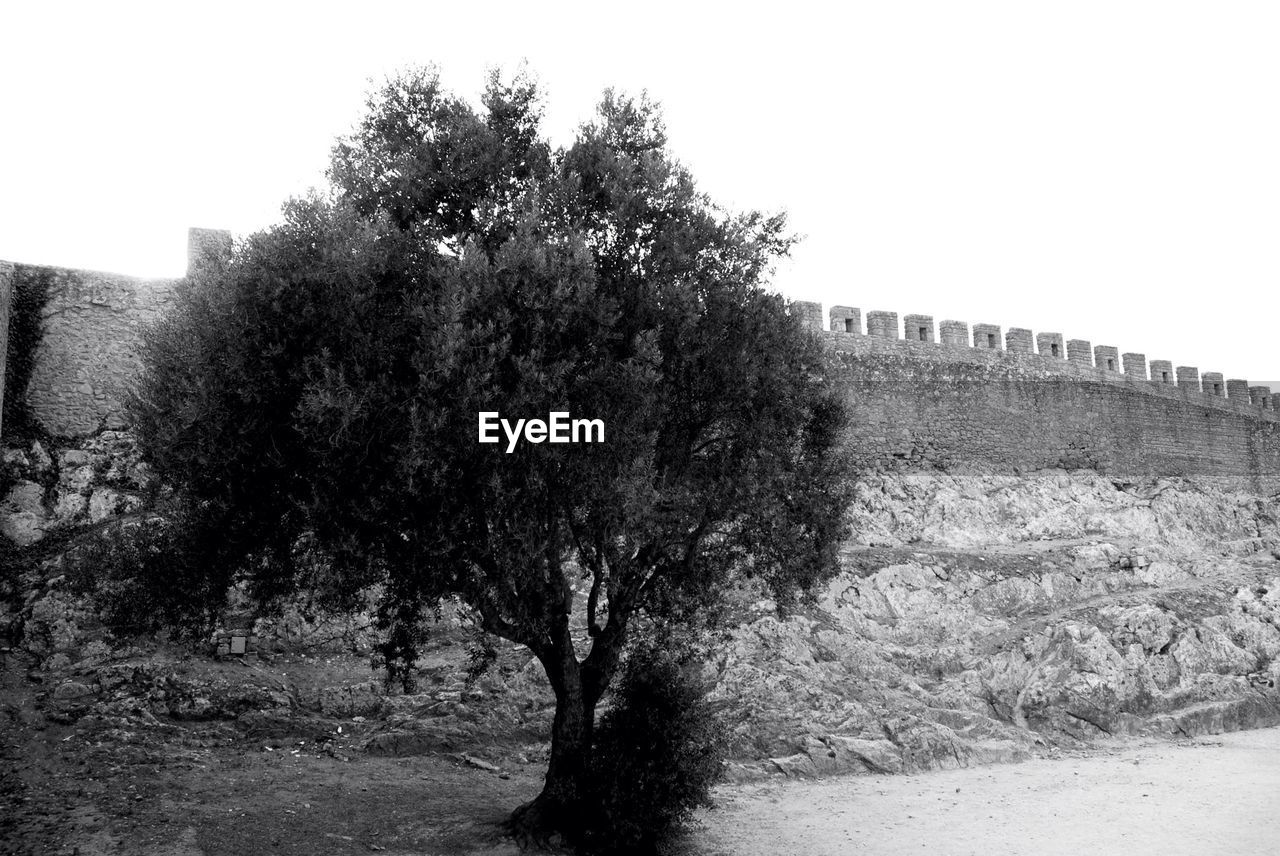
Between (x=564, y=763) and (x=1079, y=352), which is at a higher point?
(x=1079, y=352)

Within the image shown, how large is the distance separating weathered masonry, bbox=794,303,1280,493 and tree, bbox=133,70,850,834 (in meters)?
12.2

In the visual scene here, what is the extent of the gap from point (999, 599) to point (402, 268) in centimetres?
1607

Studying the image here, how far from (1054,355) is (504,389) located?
2202 cm

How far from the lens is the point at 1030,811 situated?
12914mm

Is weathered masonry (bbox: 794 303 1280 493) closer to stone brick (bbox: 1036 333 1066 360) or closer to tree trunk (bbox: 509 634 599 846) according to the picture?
stone brick (bbox: 1036 333 1066 360)

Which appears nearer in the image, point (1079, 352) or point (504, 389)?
point (504, 389)

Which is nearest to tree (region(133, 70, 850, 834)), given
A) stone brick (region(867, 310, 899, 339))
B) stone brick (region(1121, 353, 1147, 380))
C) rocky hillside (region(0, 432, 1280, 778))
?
rocky hillside (region(0, 432, 1280, 778))

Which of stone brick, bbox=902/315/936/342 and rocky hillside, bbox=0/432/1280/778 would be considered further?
stone brick, bbox=902/315/936/342

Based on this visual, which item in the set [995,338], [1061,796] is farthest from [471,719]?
[995,338]

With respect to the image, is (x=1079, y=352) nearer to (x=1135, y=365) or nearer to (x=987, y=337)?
(x=1135, y=365)

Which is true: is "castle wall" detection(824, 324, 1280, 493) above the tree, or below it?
above

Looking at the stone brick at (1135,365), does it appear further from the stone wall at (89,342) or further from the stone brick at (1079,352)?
the stone wall at (89,342)

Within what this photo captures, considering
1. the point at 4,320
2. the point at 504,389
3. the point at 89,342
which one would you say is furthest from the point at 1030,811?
the point at 4,320

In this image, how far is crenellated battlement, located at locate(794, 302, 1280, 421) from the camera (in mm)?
24281
